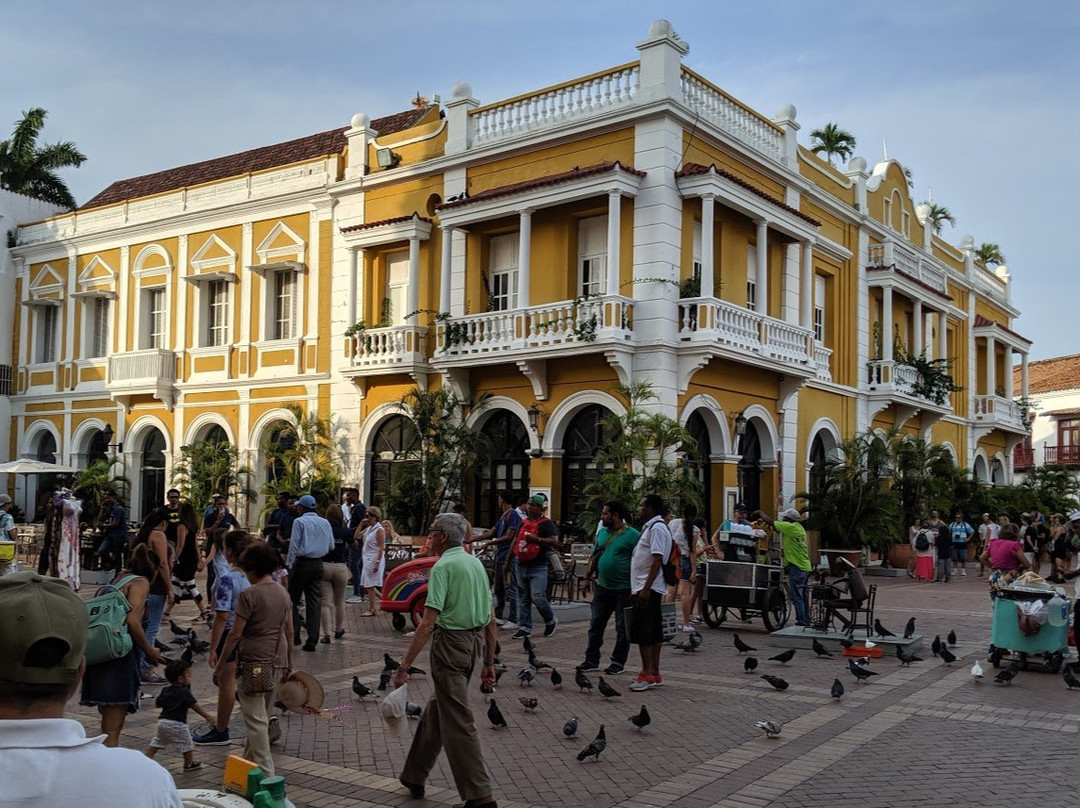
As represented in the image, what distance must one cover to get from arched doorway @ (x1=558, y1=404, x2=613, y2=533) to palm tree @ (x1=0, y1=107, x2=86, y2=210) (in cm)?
2560

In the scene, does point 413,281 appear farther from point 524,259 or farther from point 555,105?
point 555,105

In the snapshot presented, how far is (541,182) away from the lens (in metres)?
20.7

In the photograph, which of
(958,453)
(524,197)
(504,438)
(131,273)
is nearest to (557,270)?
(524,197)

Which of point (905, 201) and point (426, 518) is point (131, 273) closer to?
point (426, 518)

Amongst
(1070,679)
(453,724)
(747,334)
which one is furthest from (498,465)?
(453,724)

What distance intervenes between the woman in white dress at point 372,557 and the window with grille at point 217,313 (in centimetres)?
1340

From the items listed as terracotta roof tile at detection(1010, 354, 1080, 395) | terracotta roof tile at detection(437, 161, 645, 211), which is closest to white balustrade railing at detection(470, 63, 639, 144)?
terracotta roof tile at detection(437, 161, 645, 211)

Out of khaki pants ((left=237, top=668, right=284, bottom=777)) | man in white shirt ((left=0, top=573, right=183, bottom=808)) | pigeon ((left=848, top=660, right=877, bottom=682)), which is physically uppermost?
man in white shirt ((left=0, top=573, right=183, bottom=808))

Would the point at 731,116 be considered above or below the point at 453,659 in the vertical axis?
above

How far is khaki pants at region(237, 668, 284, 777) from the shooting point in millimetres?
6715

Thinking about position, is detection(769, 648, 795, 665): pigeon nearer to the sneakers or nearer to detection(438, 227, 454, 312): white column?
the sneakers

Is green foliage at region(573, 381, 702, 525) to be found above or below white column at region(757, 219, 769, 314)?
below

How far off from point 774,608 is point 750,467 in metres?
9.25

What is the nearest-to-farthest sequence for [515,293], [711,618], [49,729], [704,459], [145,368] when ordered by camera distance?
[49,729] → [711,618] → [704,459] → [515,293] → [145,368]
